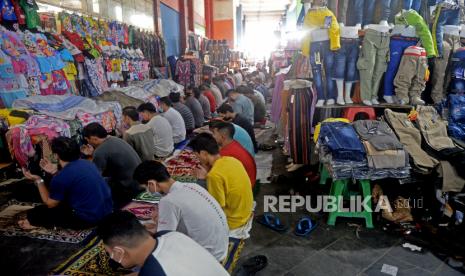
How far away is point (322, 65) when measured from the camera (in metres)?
4.48

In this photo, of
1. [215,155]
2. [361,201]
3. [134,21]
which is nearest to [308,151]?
[361,201]

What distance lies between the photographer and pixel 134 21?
821cm

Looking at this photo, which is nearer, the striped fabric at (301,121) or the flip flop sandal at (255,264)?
the flip flop sandal at (255,264)

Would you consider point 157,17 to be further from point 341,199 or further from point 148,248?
point 148,248

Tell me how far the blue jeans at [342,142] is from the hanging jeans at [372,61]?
962 millimetres

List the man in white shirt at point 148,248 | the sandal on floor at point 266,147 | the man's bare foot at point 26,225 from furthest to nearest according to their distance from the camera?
the sandal on floor at point 266,147 → the man's bare foot at point 26,225 → the man in white shirt at point 148,248

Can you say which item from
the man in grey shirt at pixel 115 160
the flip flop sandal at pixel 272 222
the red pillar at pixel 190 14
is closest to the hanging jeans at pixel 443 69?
the flip flop sandal at pixel 272 222

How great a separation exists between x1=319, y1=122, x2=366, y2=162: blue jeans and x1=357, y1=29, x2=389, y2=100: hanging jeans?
0.96 meters

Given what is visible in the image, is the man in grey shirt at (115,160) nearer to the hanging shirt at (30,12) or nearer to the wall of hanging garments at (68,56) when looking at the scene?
the wall of hanging garments at (68,56)

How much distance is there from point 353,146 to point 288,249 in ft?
3.93

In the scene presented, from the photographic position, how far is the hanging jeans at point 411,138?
3512mm

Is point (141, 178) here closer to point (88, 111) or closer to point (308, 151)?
point (308, 151)

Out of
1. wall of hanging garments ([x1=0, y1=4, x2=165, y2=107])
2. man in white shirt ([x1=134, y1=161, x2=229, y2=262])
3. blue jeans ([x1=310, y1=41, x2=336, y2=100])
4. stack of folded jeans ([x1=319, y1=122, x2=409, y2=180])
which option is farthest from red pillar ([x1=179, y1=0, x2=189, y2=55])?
man in white shirt ([x1=134, y1=161, x2=229, y2=262])

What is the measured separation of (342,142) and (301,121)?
1.21 meters
